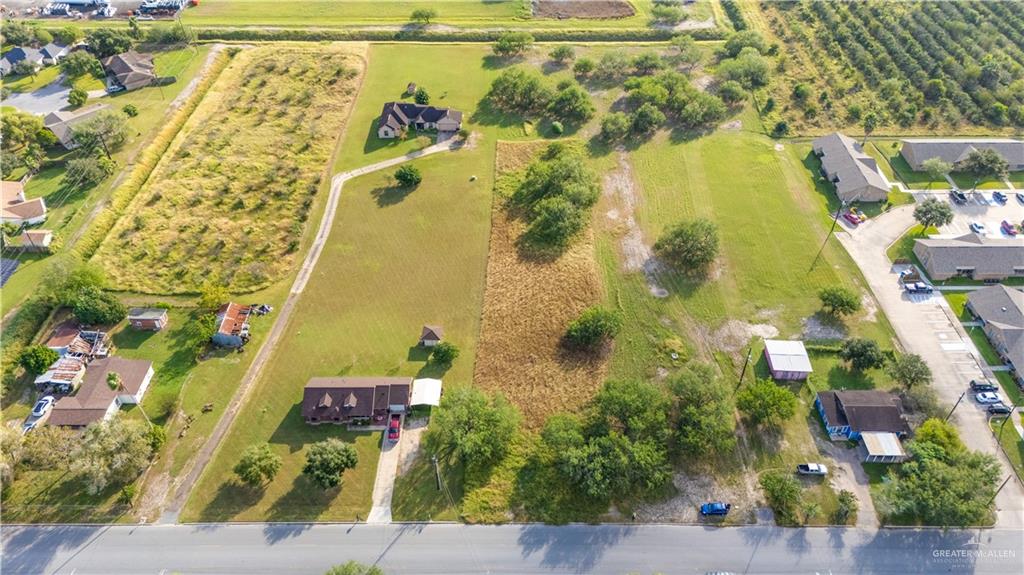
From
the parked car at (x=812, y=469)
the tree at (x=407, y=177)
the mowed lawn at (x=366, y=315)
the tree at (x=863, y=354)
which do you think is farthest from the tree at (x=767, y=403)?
the tree at (x=407, y=177)

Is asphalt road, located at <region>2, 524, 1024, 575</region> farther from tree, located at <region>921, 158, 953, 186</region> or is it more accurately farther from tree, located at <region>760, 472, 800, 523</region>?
tree, located at <region>921, 158, 953, 186</region>

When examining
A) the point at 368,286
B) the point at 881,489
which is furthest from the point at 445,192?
the point at 881,489

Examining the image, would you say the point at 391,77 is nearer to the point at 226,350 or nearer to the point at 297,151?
the point at 297,151

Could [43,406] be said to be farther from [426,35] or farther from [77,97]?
[426,35]

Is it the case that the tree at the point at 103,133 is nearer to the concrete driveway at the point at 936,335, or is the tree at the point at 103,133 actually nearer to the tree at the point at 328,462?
the tree at the point at 328,462

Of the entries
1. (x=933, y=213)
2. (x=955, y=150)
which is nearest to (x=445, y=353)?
(x=933, y=213)
